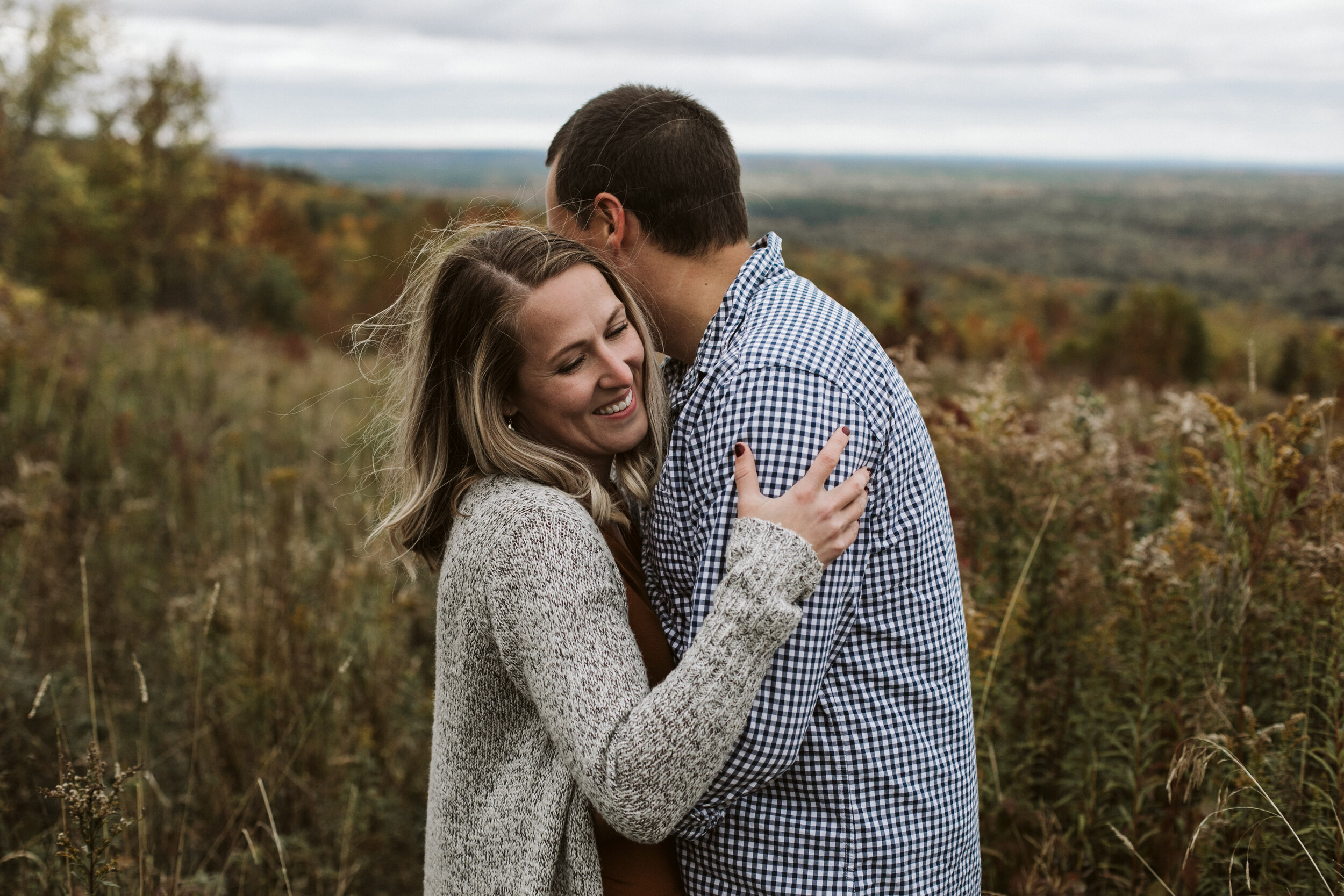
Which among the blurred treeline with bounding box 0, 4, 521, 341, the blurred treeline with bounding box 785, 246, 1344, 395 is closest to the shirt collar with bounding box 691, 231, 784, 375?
the blurred treeline with bounding box 785, 246, 1344, 395

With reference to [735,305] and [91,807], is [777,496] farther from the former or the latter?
[91,807]

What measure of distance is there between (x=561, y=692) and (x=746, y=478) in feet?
1.45

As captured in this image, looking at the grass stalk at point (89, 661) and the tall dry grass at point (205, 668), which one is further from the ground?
the grass stalk at point (89, 661)

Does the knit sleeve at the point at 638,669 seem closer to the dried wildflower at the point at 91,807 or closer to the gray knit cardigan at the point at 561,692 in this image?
the gray knit cardigan at the point at 561,692

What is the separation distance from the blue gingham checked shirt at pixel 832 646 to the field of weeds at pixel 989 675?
0.55m

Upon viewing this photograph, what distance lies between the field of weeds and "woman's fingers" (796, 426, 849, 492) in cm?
103

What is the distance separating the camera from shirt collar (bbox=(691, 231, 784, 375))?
1778mm

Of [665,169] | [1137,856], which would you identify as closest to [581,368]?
[665,169]

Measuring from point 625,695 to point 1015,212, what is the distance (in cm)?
13750

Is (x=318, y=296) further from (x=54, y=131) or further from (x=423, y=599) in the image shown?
(x=423, y=599)

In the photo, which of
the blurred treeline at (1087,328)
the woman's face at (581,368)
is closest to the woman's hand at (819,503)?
the woman's face at (581,368)

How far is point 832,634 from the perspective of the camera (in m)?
1.50

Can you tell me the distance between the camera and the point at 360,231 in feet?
250

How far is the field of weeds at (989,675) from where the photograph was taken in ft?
7.23
